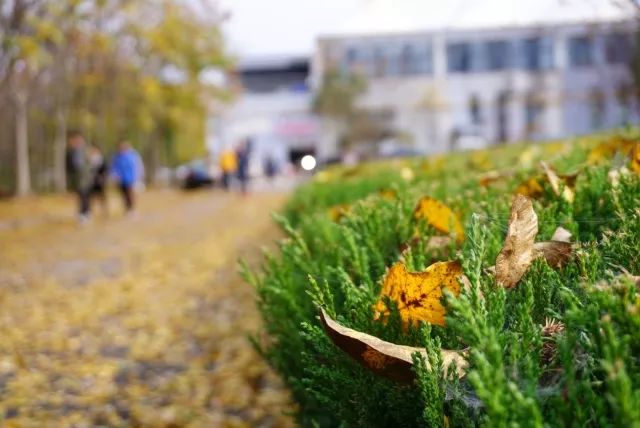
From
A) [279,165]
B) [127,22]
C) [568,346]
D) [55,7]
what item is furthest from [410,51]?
[568,346]

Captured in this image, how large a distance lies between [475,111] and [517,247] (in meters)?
58.6

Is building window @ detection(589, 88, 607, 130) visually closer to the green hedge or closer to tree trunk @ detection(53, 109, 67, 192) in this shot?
tree trunk @ detection(53, 109, 67, 192)

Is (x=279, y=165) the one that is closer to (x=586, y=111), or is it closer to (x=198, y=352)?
(x=586, y=111)

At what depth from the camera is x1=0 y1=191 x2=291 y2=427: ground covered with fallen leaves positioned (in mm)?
3910

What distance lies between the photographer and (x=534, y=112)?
5731 centimetres

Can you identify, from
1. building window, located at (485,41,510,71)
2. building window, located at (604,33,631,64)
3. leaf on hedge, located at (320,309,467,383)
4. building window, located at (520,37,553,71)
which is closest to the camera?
leaf on hedge, located at (320,309,467,383)

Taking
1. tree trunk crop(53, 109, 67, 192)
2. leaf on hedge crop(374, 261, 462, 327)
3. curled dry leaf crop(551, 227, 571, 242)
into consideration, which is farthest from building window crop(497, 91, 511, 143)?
leaf on hedge crop(374, 261, 462, 327)

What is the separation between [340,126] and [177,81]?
2339 cm

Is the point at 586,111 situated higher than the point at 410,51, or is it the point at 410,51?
the point at 410,51

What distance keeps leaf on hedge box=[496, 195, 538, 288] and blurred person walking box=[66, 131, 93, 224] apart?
603 inches

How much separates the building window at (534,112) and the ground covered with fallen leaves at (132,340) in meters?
48.5

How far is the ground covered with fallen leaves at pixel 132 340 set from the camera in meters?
3.91

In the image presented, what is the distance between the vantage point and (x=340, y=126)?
58.1 m

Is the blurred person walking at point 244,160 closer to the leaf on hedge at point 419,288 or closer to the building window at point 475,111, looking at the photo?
the leaf on hedge at point 419,288
